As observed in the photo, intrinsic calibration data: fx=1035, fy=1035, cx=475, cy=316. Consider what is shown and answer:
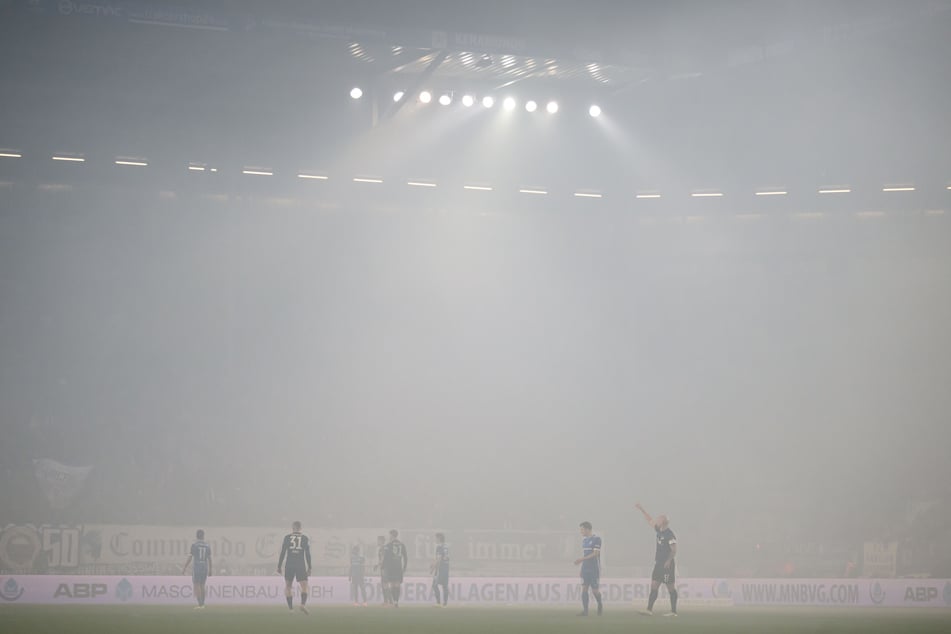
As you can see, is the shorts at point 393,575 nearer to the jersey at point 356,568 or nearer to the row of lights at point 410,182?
the jersey at point 356,568

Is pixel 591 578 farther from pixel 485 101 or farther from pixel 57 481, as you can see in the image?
pixel 57 481

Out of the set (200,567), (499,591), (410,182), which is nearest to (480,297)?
(410,182)

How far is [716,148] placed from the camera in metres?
41.0

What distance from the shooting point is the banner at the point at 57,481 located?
34.8m

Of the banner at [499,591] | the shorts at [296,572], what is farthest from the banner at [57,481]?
the shorts at [296,572]

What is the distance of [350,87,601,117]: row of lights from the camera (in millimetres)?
36719

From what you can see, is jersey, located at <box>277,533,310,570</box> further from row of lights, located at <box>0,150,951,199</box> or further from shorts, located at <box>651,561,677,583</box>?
row of lights, located at <box>0,150,951,199</box>

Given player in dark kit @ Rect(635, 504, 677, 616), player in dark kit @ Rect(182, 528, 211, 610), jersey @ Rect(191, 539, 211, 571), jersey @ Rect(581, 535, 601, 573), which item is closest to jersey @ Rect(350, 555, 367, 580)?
player in dark kit @ Rect(182, 528, 211, 610)

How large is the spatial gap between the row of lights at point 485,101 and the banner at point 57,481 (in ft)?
53.3

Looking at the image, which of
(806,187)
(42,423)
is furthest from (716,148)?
(42,423)

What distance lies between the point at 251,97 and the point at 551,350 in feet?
55.3

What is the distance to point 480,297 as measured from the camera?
44.4 meters

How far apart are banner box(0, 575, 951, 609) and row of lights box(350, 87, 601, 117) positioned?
54.1 ft

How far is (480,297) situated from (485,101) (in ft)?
32.1
